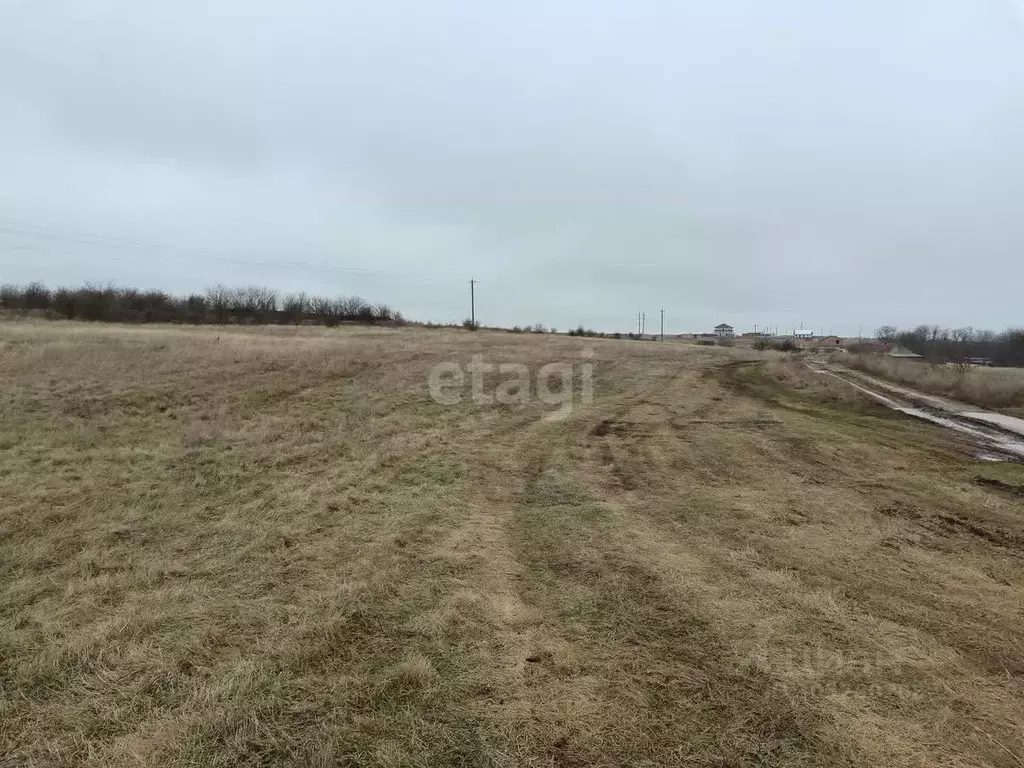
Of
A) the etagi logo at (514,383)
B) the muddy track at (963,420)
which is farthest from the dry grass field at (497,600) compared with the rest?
the etagi logo at (514,383)

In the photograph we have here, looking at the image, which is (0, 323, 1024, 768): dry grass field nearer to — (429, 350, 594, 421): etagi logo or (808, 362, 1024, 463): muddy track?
(808, 362, 1024, 463): muddy track

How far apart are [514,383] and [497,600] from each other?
1337cm

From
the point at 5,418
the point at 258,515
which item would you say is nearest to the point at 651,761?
the point at 258,515

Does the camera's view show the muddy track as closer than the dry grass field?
No

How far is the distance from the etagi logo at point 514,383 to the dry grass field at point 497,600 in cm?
443

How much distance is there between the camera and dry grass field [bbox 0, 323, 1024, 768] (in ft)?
9.60

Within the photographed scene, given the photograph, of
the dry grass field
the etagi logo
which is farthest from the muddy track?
the etagi logo

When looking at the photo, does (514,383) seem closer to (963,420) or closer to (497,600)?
(963,420)

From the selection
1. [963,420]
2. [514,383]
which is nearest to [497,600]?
[514,383]

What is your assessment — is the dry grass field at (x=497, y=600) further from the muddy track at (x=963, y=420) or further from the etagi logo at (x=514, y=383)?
the etagi logo at (x=514, y=383)

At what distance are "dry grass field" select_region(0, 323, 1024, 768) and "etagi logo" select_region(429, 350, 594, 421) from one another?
443 cm

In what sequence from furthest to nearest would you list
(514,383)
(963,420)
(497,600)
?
(514,383)
(963,420)
(497,600)

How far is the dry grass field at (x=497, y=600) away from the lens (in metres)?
2.93

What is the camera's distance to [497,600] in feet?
14.6
